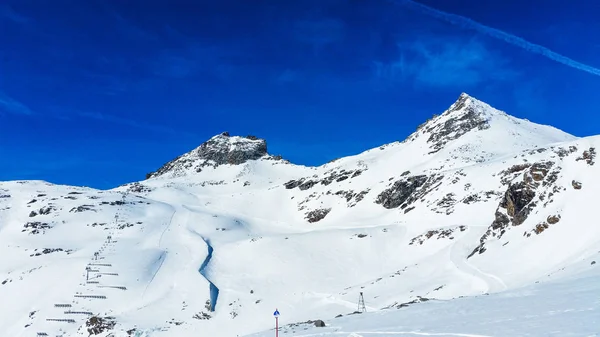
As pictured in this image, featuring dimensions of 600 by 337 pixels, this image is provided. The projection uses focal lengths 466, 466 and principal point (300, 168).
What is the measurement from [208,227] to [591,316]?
78681 millimetres

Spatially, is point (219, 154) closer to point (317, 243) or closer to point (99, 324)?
point (317, 243)

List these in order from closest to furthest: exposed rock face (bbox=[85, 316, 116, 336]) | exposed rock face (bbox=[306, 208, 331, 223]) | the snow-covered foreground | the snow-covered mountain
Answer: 1. the snow-covered foreground
2. the snow-covered mountain
3. exposed rock face (bbox=[85, 316, 116, 336])
4. exposed rock face (bbox=[306, 208, 331, 223])

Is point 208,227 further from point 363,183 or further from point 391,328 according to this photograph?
point 391,328

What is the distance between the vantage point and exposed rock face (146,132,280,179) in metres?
170

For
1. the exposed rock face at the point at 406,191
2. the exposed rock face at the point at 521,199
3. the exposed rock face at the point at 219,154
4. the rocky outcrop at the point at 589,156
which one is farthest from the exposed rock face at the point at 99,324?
the exposed rock face at the point at 219,154

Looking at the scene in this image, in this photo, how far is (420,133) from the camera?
138 m

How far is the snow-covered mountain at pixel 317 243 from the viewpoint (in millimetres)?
40000

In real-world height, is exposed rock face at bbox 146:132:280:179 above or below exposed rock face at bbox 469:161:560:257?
above

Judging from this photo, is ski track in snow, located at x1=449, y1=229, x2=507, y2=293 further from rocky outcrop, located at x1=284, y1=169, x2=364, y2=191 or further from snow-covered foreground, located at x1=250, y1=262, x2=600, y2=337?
rocky outcrop, located at x1=284, y1=169, x2=364, y2=191

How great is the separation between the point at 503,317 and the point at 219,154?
162096mm

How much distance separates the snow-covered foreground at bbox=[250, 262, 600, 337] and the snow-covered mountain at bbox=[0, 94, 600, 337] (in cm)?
49

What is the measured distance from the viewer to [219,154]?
17475 centimetres

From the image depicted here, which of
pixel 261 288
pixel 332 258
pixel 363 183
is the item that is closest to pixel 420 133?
pixel 363 183

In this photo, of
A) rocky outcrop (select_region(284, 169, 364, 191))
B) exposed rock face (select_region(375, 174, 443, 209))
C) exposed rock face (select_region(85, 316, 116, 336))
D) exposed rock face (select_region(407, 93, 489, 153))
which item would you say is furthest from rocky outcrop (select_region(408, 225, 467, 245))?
exposed rock face (select_region(407, 93, 489, 153))
